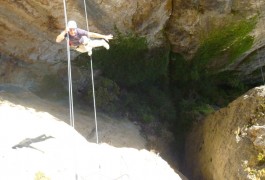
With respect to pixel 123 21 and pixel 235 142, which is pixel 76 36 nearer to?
pixel 123 21

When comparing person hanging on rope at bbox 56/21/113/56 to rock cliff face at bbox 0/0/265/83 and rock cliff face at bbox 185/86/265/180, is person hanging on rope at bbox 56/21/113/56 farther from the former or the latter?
rock cliff face at bbox 185/86/265/180

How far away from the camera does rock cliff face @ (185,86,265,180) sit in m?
8.68

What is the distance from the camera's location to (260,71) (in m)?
16.0

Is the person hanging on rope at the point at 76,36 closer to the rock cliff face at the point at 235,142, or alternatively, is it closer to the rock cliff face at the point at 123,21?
the rock cliff face at the point at 123,21

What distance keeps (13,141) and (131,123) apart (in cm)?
617

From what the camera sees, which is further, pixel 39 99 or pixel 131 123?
pixel 131 123

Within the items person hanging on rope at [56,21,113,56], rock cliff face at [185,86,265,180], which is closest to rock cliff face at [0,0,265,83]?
person hanging on rope at [56,21,113,56]

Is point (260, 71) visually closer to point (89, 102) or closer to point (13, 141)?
point (89, 102)

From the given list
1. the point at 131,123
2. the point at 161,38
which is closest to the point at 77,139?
the point at 131,123

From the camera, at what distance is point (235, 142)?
9453mm

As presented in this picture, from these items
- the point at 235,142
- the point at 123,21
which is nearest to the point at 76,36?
the point at 123,21

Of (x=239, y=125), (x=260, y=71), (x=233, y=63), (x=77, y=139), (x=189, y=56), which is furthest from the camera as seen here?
(x=260, y=71)

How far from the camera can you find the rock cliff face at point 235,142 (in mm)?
8680

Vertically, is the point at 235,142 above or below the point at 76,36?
below
